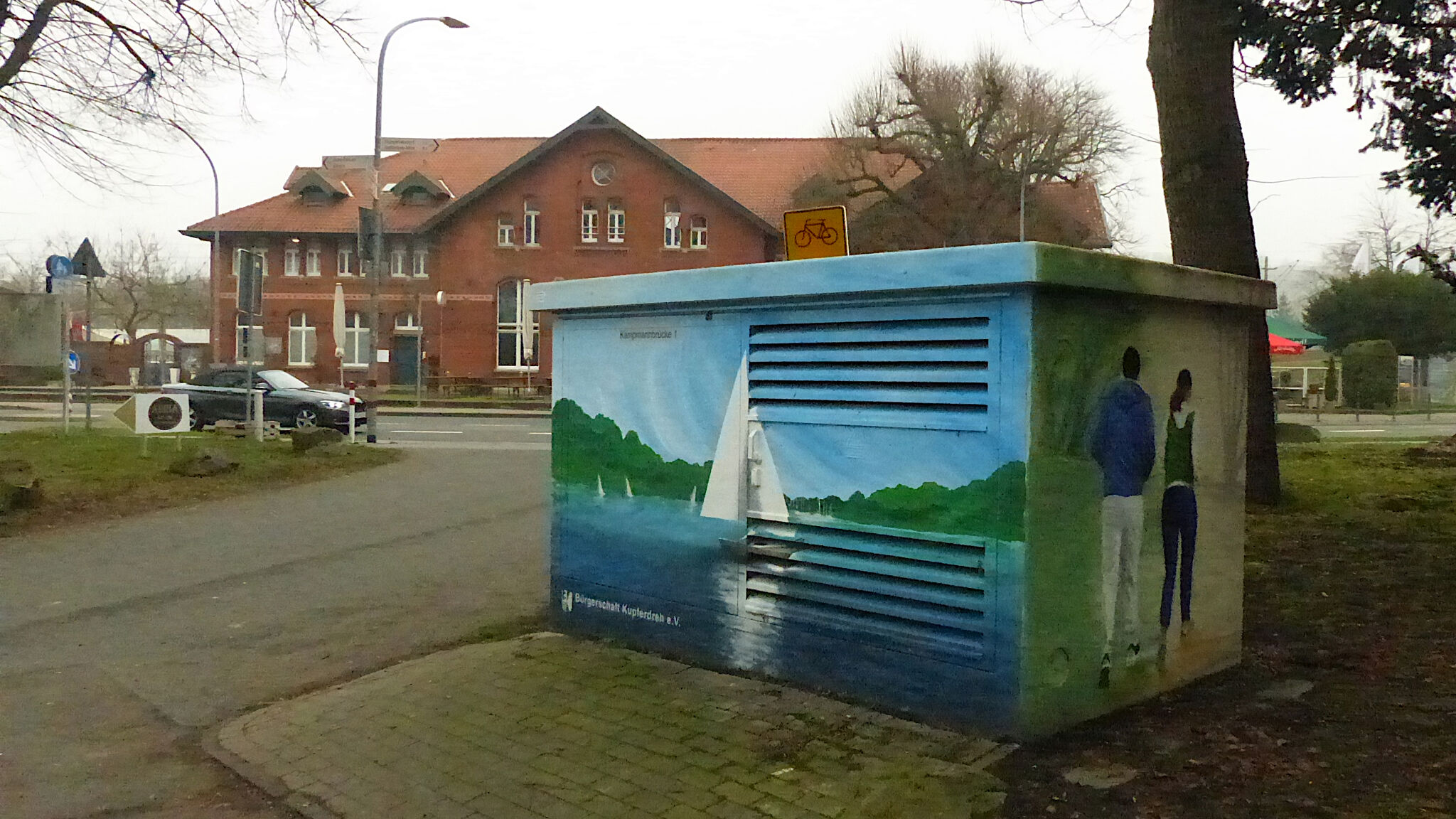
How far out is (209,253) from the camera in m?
50.2

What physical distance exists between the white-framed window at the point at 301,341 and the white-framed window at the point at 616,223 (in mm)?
12778

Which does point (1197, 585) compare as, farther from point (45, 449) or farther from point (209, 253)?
point (209, 253)

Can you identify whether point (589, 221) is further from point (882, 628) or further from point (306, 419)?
point (882, 628)

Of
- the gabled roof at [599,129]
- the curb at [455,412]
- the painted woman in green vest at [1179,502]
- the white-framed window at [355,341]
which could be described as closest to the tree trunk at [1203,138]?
the painted woman in green vest at [1179,502]

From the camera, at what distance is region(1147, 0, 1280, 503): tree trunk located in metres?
9.93

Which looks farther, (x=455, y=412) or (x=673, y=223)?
(x=673, y=223)

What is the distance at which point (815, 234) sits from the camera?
6.06m

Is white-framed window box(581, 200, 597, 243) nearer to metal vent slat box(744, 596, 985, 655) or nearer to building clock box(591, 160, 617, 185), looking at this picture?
building clock box(591, 160, 617, 185)

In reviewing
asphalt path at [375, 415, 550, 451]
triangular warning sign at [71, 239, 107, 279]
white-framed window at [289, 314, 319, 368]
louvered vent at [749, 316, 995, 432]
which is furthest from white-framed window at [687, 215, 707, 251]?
louvered vent at [749, 316, 995, 432]

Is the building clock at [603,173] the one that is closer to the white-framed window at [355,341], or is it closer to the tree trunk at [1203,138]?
the white-framed window at [355,341]

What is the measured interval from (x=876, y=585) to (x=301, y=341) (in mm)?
46822

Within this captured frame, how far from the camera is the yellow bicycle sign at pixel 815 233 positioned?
5961 millimetres

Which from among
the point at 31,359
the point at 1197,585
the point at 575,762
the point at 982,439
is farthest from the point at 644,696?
the point at 31,359

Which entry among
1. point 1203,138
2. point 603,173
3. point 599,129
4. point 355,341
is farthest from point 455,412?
point 1203,138
